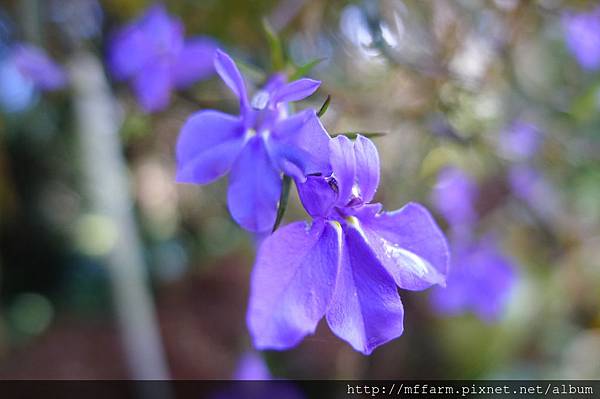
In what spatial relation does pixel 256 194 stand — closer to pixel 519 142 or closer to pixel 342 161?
pixel 342 161

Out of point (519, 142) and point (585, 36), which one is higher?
point (585, 36)

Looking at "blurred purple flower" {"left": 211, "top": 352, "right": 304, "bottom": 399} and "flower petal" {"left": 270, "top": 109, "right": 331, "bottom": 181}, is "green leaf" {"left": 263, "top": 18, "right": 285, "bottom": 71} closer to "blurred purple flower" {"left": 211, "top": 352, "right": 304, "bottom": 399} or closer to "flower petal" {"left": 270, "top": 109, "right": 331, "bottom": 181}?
"flower petal" {"left": 270, "top": 109, "right": 331, "bottom": 181}

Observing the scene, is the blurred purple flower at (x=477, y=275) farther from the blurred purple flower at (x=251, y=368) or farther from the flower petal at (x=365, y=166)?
the flower petal at (x=365, y=166)

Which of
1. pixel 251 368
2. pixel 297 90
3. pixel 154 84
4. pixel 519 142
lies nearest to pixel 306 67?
pixel 297 90

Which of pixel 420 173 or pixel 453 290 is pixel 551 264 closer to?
pixel 453 290

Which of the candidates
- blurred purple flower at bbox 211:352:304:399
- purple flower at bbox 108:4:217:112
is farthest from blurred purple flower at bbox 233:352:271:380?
purple flower at bbox 108:4:217:112

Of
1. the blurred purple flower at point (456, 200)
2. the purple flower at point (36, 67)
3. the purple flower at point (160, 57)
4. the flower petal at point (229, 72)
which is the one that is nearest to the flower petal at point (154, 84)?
the purple flower at point (160, 57)

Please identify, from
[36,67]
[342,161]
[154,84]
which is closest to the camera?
[342,161]
